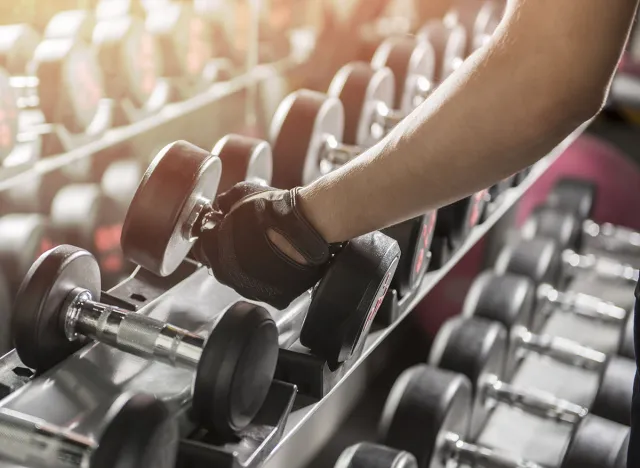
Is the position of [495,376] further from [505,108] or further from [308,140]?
[505,108]

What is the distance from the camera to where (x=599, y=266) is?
2.25 m

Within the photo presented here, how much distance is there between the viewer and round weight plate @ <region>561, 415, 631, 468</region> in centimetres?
130

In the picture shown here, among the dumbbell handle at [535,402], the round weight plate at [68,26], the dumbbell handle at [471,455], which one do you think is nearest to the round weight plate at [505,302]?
the dumbbell handle at [535,402]

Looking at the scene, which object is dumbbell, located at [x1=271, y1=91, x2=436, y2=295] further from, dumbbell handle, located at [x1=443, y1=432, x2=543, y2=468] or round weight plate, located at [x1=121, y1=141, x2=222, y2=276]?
dumbbell handle, located at [x1=443, y1=432, x2=543, y2=468]

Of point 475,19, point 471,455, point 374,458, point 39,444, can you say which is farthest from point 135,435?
point 475,19

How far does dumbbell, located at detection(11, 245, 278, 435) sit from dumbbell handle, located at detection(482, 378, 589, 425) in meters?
0.94

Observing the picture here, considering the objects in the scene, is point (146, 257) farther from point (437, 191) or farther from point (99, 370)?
point (437, 191)

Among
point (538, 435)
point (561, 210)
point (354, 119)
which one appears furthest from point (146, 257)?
point (561, 210)

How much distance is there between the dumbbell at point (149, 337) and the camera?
0.78 metres

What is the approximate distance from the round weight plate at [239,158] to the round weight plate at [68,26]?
379 millimetres

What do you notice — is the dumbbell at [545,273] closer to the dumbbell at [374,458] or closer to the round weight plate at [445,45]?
the round weight plate at [445,45]

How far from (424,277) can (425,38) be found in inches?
32.2

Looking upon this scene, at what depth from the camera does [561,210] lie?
2.27 metres

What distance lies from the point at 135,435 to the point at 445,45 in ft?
4.61
